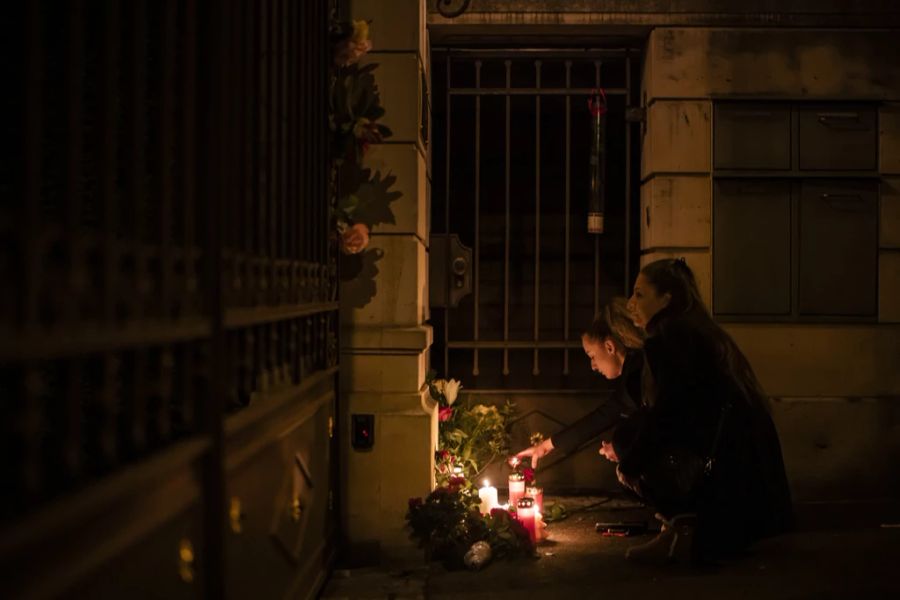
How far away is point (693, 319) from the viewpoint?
476 cm

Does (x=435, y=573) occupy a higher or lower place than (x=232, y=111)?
lower

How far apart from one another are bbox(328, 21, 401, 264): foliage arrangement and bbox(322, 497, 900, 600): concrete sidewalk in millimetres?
1832

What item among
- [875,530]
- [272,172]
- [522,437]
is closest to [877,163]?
[875,530]

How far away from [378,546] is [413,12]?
3.22m

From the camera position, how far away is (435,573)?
488 centimetres

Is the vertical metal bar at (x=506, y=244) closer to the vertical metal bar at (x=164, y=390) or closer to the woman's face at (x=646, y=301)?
the woman's face at (x=646, y=301)

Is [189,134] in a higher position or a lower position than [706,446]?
higher

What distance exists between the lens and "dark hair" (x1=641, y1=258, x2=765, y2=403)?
4.70 m

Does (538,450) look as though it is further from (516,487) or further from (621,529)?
(621,529)

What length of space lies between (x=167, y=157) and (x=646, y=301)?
3.28m

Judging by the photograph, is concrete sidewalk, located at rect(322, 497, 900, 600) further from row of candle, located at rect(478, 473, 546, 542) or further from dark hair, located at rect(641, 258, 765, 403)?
dark hair, located at rect(641, 258, 765, 403)

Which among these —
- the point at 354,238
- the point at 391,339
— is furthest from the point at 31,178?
the point at 391,339

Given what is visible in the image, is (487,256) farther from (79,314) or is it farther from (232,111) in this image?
(79,314)

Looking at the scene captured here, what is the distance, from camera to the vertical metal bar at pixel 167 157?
229 cm
